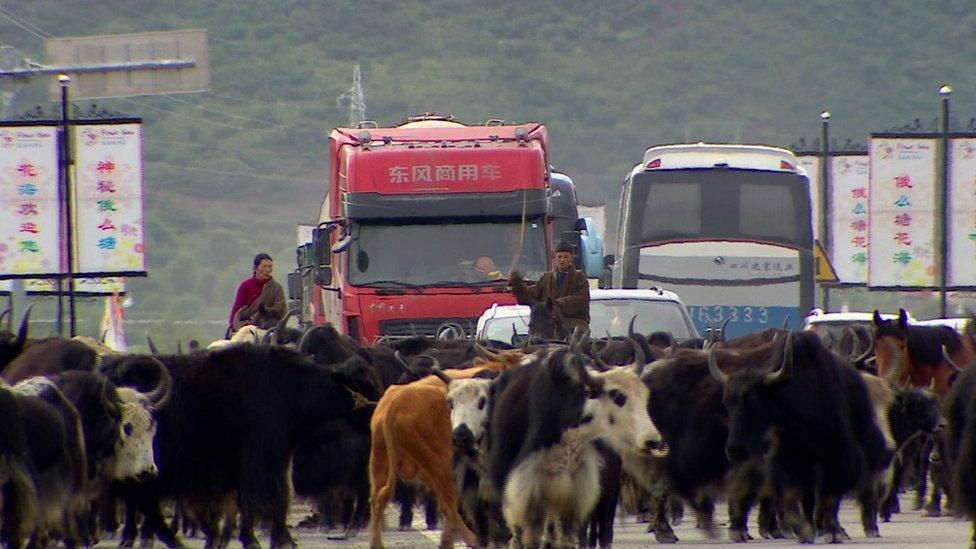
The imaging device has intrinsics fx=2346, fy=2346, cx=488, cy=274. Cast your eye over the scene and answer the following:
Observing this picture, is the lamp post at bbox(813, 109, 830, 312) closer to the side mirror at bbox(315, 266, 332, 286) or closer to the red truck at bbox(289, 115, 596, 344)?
the side mirror at bbox(315, 266, 332, 286)

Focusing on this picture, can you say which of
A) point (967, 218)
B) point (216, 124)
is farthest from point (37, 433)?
point (216, 124)

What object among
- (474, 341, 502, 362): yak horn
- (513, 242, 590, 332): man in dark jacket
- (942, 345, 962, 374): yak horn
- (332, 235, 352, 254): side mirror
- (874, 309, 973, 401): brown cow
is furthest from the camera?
(332, 235, 352, 254): side mirror

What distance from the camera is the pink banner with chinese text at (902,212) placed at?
36125mm

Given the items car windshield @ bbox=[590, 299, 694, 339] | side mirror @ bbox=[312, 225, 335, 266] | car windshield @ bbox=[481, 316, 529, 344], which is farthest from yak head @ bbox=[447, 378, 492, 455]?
side mirror @ bbox=[312, 225, 335, 266]

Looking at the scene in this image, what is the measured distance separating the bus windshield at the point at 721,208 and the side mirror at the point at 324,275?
5.17 m

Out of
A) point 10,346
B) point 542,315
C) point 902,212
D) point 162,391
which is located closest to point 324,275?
point 542,315

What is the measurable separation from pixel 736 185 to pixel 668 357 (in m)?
16.1

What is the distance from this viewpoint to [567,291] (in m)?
20.2

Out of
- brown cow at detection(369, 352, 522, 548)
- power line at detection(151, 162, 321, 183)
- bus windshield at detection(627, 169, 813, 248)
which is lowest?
brown cow at detection(369, 352, 522, 548)

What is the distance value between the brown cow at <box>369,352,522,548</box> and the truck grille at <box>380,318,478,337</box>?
1213 cm

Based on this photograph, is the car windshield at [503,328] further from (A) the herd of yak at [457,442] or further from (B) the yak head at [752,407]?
(B) the yak head at [752,407]

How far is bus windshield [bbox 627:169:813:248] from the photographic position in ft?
103

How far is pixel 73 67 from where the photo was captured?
40.1 metres

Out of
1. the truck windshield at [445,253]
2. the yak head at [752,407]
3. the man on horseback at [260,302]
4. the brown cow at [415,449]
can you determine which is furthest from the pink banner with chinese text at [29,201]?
the yak head at [752,407]
